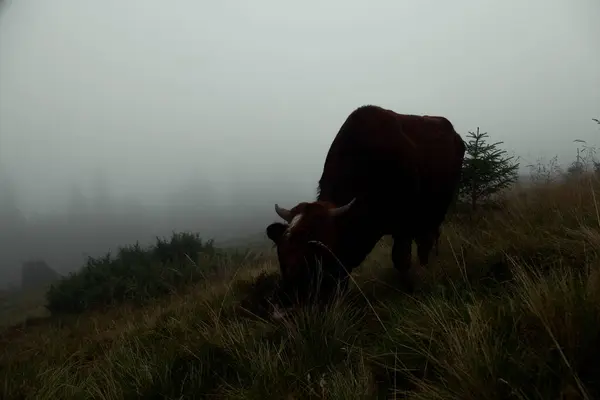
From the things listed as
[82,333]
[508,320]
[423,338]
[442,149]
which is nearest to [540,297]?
[508,320]

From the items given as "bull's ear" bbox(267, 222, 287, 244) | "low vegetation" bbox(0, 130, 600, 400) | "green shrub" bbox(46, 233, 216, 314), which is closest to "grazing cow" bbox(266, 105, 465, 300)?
"bull's ear" bbox(267, 222, 287, 244)

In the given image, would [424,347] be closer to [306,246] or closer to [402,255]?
[306,246]

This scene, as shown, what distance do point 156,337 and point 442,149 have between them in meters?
5.18

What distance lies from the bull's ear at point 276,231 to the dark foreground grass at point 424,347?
861 mm

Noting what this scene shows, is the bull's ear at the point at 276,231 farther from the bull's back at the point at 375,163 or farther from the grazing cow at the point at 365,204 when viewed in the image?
the bull's back at the point at 375,163

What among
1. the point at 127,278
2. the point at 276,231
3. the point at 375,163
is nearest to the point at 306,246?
the point at 276,231

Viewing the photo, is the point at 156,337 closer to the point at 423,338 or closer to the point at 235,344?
the point at 235,344

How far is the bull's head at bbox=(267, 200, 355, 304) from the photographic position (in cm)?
342

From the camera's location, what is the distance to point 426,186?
5820mm

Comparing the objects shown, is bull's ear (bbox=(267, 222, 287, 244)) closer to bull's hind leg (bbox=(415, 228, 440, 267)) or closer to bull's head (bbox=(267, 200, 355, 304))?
bull's head (bbox=(267, 200, 355, 304))

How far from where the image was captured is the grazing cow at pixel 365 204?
11.7ft

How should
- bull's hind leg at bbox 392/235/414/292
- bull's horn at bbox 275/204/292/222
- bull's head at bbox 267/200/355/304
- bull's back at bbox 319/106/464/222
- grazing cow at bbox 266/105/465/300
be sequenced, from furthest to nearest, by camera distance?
bull's hind leg at bbox 392/235/414/292 < bull's back at bbox 319/106/464/222 < bull's horn at bbox 275/204/292/222 < grazing cow at bbox 266/105/465/300 < bull's head at bbox 267/200/355/304

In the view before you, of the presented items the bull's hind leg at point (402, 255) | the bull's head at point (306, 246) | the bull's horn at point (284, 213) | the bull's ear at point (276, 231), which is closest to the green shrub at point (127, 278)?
the bull's horn at point (284, 213)

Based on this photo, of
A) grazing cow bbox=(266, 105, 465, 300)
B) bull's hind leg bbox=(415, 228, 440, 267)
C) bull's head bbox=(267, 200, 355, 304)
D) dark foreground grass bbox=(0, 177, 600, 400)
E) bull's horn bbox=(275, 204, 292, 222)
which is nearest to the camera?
dark foreground grass bbox=(0, 177, 600, 400)
